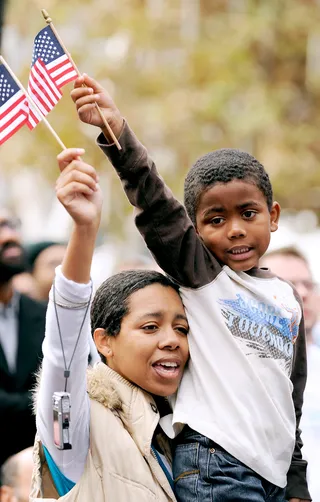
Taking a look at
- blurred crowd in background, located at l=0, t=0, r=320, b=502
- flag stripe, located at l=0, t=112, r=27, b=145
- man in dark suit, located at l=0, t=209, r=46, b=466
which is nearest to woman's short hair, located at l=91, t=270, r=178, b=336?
flag stripe, located at l=0, t=112, r=27, b=145

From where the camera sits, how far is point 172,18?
22.2 m

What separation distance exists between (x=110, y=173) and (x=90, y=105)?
17.1 m

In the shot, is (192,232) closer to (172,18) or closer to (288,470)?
(288,470)

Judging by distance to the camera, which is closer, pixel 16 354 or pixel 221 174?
pixel 221 174

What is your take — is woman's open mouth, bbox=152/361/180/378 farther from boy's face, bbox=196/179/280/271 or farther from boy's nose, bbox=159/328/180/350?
boy's face, bbox=196/179/280/271

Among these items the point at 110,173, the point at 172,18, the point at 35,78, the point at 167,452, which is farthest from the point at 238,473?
the point at 172,18

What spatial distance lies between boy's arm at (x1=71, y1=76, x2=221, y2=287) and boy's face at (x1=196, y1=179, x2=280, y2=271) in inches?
2.4

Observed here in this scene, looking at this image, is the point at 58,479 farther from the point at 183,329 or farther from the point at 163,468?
the point at 183,329

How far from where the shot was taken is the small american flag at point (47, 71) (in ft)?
11.4

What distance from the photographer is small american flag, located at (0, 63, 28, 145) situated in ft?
11.0

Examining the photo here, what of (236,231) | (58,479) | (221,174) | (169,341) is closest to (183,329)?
(169,341)

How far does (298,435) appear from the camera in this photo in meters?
3.78

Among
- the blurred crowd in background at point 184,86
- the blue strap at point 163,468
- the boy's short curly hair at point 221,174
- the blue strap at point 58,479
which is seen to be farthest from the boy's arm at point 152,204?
the blurred crowd in background at point 184,86

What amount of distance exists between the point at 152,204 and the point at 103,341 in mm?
532
